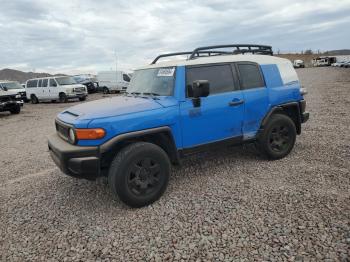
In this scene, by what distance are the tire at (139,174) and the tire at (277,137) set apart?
1.99 metres

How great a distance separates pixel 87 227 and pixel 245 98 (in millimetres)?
3017

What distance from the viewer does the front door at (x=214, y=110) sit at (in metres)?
4.35

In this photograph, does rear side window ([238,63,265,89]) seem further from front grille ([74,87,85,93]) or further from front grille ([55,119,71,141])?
front grille ([74,87,85,93])

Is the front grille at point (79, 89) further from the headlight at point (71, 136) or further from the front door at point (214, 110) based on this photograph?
the headlight at point (71, 136)

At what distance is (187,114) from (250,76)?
149cm

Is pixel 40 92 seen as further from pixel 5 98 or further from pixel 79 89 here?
pixel 5 98

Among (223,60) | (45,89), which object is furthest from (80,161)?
(45,89)

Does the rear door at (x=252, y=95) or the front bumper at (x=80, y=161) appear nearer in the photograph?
the front bumper at (x=80, y=161)

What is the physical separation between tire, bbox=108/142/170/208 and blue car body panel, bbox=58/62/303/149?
291 millimetres

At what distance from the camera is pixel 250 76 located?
5.08 metres

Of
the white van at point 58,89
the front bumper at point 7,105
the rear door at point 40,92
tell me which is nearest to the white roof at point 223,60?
the front bumper at point 7,105

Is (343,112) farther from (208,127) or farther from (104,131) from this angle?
(104,131)

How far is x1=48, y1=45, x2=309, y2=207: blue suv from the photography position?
378cm

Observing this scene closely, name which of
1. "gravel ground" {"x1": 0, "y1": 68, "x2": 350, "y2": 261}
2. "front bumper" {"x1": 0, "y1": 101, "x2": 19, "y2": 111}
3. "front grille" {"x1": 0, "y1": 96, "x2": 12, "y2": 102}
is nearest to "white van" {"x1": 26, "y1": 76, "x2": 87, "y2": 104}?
"front bumper" {"x1": 0, "y1": 101, "x2": 19, "y2": 111}
